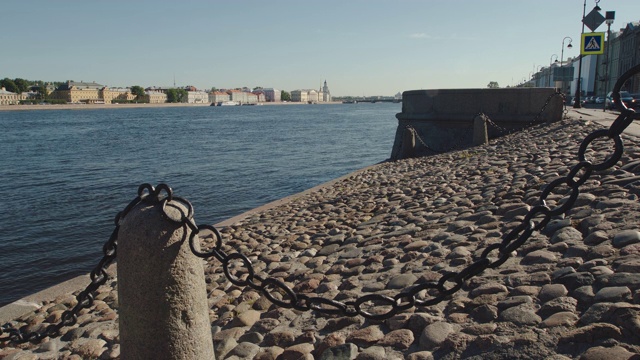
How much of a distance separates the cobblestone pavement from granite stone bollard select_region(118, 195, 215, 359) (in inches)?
37.6

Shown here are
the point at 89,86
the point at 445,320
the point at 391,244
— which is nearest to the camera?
the point at 445,320

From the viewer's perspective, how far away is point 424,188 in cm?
859

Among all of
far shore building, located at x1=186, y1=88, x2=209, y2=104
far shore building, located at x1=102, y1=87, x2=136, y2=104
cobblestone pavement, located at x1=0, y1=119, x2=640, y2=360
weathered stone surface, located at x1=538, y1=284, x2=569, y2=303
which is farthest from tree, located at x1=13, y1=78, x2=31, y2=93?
weathered stone surface, located at x1=538, y1=284, x2=569, y2=303

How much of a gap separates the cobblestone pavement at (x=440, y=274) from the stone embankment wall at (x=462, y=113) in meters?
7.38

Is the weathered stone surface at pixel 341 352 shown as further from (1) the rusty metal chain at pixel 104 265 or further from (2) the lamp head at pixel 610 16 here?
(2) the lamp head at pixel 610 16

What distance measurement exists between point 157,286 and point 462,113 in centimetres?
1470

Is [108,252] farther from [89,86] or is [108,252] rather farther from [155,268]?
[89,86]

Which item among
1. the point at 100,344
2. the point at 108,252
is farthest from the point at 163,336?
the point at 100,344

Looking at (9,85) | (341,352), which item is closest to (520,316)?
(341,352)

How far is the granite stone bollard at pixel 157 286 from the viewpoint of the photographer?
7.90ft

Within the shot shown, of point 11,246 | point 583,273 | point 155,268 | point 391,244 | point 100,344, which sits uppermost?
point 155,268

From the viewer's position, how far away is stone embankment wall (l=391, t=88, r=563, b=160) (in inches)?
587

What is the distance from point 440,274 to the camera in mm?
4055

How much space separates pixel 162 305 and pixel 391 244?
3178 millimetres
